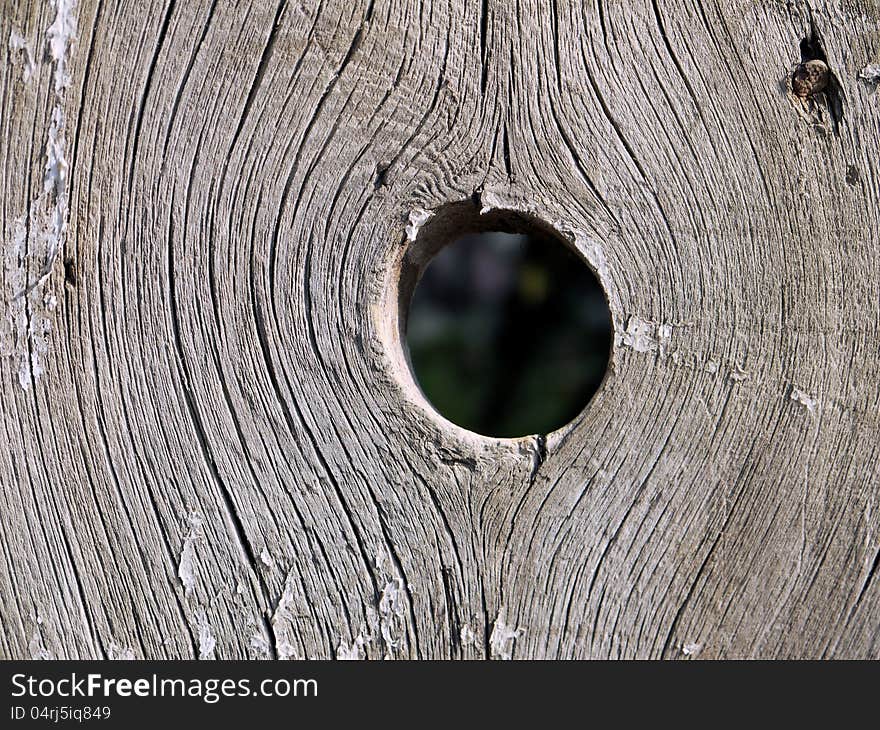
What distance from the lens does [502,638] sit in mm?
1222

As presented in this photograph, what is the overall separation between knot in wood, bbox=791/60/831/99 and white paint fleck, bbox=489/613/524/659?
0.90 metres

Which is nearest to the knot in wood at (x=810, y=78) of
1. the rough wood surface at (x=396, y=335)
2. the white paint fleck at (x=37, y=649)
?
the rough wood surface at (x=396, y=335)

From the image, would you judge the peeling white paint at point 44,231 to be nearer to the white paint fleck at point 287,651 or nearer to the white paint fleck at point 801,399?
the white paint fleck at point 287,651

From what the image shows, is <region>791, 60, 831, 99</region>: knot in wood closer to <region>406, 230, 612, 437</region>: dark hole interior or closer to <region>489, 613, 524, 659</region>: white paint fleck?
<region>489, 613, 524, 659</region>: white paint fleck

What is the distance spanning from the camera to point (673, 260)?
117 centimetres

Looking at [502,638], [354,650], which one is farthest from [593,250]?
[354,650]

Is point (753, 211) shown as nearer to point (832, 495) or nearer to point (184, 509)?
point (832, 495)

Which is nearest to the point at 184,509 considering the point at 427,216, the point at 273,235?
the point at 273,235

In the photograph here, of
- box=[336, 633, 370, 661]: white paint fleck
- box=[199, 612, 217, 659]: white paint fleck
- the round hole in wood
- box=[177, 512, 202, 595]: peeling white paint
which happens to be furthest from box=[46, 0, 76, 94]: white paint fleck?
the round hole in wood

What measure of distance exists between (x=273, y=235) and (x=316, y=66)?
0.87 ft

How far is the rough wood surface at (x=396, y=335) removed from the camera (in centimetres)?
117

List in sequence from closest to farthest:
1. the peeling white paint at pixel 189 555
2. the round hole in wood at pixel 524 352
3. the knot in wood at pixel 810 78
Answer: the knot in wood at pixel 810 78, the peeling white paint at pixel 189 555, the round hole in wood at pixel 524 352

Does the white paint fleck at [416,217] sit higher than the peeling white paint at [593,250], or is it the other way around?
the white paint fleck at [416,217]

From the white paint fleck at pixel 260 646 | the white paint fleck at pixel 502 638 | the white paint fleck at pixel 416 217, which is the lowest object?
the white paint fleck at pixel 502 638
